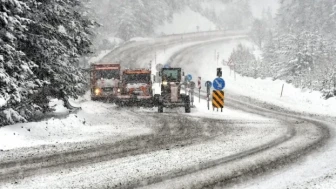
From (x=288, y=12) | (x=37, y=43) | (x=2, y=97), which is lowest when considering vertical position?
(x=2, y=97)

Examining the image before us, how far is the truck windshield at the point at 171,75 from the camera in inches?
925

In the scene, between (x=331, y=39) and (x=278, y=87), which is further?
(x=331, y=39)

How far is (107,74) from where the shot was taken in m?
27.2

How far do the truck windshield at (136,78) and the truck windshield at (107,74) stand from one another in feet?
8.33

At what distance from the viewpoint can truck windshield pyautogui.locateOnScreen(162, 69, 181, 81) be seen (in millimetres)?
23484

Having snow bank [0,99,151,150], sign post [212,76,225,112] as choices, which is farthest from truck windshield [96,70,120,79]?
snow bank [0,99,151,150]

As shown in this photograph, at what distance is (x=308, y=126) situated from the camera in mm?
15078

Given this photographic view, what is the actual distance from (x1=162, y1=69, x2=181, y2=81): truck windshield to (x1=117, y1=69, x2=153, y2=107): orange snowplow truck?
4.89 feet

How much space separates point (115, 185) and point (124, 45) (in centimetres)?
4944

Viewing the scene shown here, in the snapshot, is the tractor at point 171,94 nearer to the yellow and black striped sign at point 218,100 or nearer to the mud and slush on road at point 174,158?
the yellow and black striped sign at point 218,100

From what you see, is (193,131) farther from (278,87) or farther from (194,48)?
(194,48)

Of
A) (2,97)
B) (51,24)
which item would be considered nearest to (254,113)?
(51,24)

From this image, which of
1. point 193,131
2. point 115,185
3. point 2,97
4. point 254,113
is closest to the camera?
point 115,185

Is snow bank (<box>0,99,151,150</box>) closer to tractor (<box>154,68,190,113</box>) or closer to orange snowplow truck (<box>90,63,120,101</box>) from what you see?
tractor (<box>154,68,190,113</box>)
